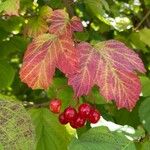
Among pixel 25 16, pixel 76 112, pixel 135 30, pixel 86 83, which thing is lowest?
pixel 135 30

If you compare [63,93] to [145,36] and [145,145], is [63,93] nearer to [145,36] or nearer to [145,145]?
[145,145]

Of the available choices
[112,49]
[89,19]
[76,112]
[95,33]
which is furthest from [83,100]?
[89,19]

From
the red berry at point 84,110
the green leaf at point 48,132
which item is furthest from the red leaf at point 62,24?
the green leaf at point 48,132

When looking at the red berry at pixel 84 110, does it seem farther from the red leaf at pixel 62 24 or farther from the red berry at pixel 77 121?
the red leaf at pixel 62 24

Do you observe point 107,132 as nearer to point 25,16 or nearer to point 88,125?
point 88,125

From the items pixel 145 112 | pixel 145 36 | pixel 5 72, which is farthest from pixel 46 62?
pixel 145 36
